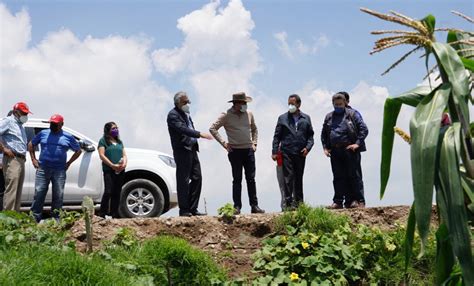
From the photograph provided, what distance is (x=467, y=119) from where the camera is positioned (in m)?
2.70

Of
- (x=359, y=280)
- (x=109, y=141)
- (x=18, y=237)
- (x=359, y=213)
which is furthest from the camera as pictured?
(x=109, y=141)

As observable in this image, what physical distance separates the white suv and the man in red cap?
1.21 m

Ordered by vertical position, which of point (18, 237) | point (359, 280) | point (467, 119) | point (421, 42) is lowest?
point (359, 280)

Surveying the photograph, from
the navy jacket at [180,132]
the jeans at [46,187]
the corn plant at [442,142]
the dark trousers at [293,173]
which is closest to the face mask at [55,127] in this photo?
the jeans at [46,187]

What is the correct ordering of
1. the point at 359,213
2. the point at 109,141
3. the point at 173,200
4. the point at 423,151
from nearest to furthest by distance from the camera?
the point at 423,151 < the point at 359,213 < the point at 109,141 < the point at 173,200

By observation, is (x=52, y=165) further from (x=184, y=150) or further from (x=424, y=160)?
(x=424, y=160)

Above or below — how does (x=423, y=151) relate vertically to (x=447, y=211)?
above

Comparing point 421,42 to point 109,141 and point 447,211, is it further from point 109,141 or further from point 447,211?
point 109,141

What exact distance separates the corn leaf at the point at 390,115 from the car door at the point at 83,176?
8.78 meters

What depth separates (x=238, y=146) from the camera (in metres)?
9.63

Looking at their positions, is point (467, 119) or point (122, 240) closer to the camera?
point (467, 119)

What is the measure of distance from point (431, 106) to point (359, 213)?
6.48 m

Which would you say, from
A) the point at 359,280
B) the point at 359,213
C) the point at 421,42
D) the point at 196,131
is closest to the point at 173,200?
the point at 196,131

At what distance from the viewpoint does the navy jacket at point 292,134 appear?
9.81 metres
